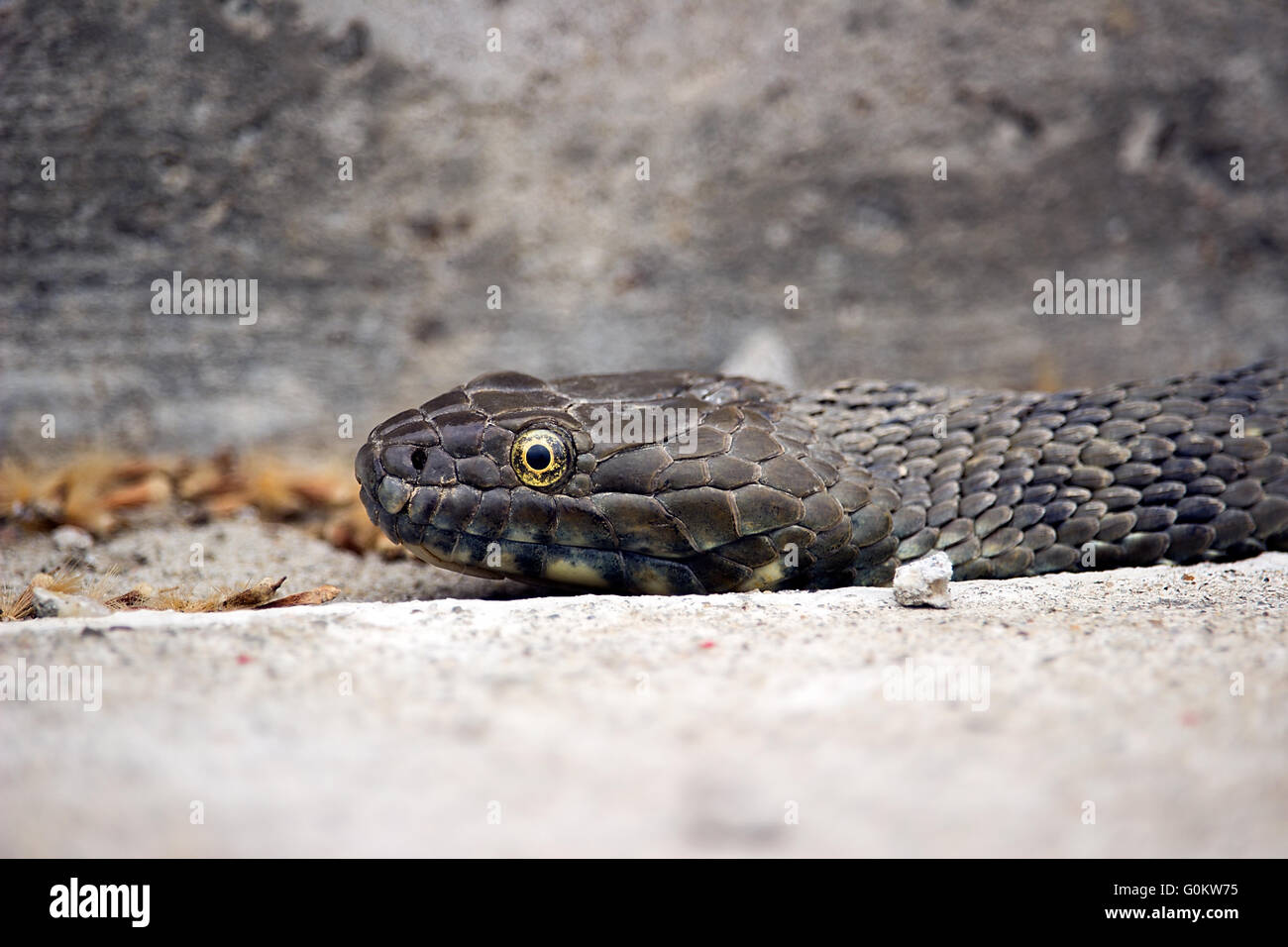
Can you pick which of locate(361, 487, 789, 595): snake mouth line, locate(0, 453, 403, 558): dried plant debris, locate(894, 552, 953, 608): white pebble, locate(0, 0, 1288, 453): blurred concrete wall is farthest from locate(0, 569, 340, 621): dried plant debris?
locate(0, 0, 1288, 453): blurred concrete wall

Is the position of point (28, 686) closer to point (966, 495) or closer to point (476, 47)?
point (966, 495)

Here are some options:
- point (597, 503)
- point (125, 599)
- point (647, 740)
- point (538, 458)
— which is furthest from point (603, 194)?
point (647, 740)

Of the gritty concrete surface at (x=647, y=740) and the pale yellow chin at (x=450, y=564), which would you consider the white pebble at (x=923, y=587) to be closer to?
the gritty concrete surface at (x=647, y=740)

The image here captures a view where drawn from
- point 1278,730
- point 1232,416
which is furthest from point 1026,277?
point 1278,730

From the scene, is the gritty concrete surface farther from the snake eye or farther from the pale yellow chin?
the snake eye

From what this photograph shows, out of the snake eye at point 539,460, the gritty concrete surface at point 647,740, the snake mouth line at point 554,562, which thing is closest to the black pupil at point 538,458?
the snake eye at point 539,460

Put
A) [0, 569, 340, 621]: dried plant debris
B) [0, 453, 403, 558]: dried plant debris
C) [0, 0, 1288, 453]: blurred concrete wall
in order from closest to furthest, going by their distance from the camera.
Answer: [0, 569, 340, 621]: dried plant debris, [0, 453, 403, 558]: dried plant debris, [0, 0, 1288, 453]: blurred concrete wall
